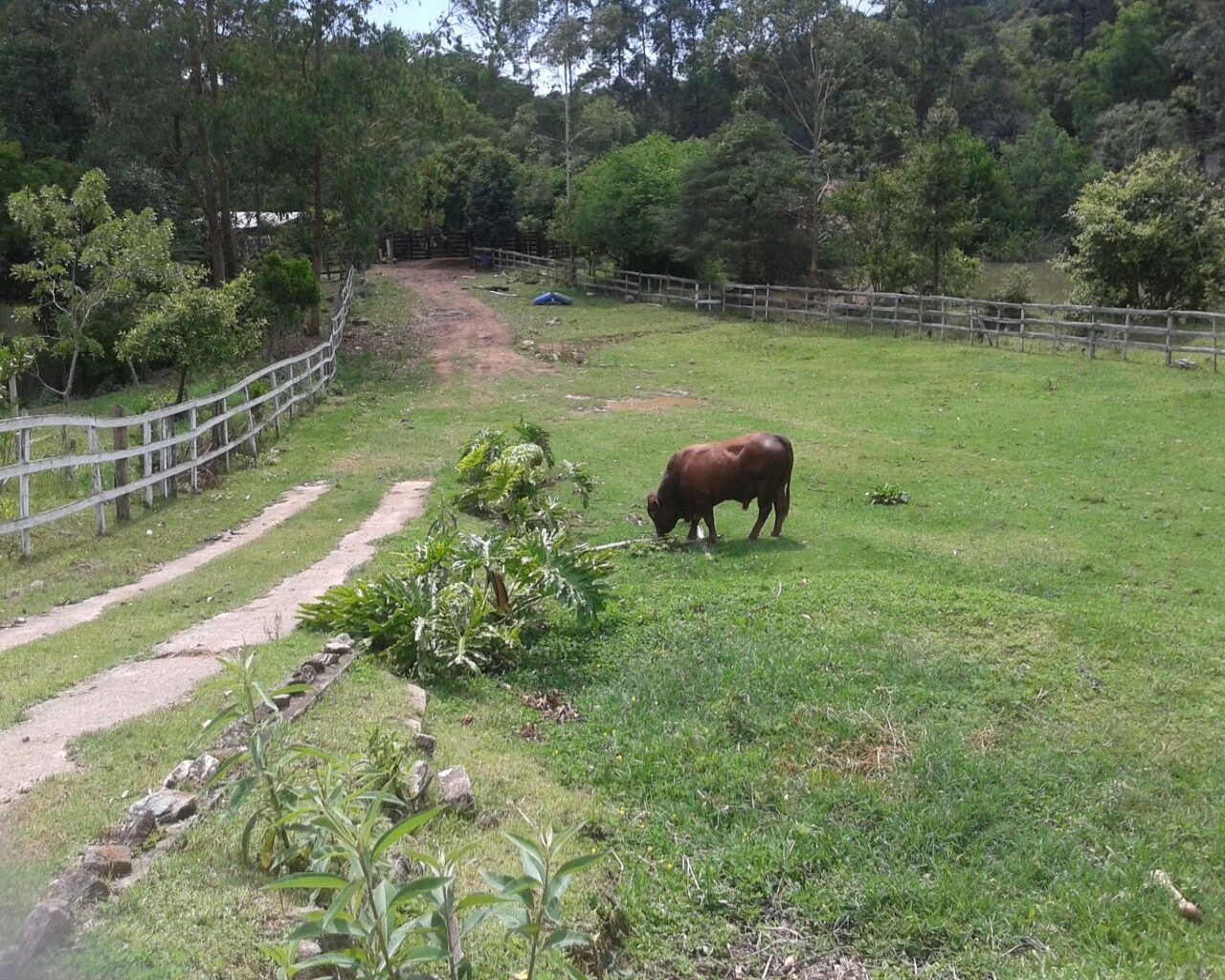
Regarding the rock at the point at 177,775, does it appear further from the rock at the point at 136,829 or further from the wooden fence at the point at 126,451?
the wooden fence at the point at 126,451

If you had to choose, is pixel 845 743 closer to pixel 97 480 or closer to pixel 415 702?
pixel 415 702

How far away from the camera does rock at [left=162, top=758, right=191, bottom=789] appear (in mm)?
4867

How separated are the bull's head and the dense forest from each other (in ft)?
51.9

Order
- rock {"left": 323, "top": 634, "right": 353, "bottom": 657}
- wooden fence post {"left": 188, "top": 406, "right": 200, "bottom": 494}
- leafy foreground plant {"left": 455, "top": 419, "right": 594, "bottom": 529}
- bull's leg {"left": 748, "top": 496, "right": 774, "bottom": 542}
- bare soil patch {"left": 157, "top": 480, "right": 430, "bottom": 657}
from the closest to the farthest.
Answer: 1. rock {"left": 323, "top": 634, "right": 353, "bottom": 657}
2. bare soil patch {"left": 157, "top": 480, "right": 430, "bottom": 657}
3. leafy foreground plant {"left": 455, "top": 419, "right": 594, "bottom": 529}
4. bull's leg {"left": 748, "top": 496, "right": 774, "bottom": 542}
5. wooden fence post {"left": 188, "top": 406, "right": 200, "bottom": 494}

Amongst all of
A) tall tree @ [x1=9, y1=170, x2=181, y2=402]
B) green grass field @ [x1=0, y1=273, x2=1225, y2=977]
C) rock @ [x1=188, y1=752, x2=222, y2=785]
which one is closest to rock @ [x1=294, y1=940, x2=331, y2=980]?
green grass field @ [x1=0, y1=273, x2=1225, y2=977]

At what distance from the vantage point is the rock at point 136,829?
14.4 ft

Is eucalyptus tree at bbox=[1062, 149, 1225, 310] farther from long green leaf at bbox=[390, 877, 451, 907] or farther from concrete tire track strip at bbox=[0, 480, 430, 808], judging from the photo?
long green leaf at bbox=[390, 877, 451, 907]

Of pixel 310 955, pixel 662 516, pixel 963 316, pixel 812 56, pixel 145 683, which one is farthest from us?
pixel 812 56

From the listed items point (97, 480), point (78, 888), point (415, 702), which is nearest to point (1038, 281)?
point (97, 480)

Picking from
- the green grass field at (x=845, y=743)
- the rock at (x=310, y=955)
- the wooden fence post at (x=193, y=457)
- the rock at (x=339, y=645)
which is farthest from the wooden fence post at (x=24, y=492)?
the rock at (x=310, y=955)

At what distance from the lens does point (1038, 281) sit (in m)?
45.7

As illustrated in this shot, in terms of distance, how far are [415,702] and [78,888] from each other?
2.86 meters

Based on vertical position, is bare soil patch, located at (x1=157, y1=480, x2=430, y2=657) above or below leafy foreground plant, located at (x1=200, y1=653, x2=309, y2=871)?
below

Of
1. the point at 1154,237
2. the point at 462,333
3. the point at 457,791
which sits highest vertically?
the point at 1154,237
